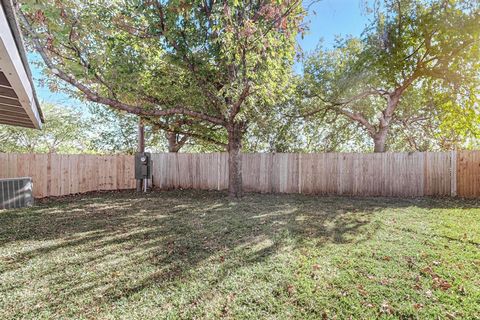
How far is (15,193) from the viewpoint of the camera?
18.2ft

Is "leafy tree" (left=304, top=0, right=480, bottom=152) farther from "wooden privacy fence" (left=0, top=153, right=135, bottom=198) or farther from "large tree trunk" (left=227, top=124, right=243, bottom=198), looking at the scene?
"wooden privacy fence" (left=0, top=153, right=135, bottom=198)


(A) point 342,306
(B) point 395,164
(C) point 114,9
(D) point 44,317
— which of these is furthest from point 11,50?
(B) point 395,164

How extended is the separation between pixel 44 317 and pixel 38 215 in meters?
3.83

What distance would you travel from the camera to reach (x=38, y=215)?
482cm

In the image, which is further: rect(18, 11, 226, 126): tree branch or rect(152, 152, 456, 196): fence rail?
rect(152, 152, 456, 196): fence rail

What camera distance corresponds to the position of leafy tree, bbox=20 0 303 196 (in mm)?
4512

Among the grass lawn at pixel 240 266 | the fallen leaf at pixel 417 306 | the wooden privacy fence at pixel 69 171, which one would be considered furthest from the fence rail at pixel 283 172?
the fallen leaf at pixel 417 306

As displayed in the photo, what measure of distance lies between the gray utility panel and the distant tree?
361 inches

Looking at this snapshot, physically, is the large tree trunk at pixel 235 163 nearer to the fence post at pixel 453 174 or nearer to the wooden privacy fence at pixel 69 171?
the wooden privacy fence at pixel 69 171

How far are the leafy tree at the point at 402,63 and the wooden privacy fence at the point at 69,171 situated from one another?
22.8 feet

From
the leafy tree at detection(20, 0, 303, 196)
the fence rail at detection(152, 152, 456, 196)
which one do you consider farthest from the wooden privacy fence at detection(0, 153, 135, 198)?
the leafy tree at detection(20, 0, 303, 196)

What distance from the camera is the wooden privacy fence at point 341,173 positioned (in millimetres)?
7133

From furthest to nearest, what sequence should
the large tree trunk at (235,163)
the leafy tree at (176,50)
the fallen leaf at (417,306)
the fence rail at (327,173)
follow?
the fence rail at (327,173)
the large tree trunk at (235,163)
the leafy tree at (176,50)
the fallen leaf at (417,306)

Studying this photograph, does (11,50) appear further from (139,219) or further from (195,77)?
(195,77)
